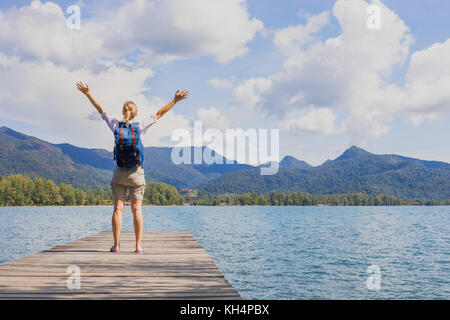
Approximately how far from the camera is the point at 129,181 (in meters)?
7.31

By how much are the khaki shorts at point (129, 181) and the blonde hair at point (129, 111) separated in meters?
0.94

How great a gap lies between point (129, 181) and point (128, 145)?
0.75 meters

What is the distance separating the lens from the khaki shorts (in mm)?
7277

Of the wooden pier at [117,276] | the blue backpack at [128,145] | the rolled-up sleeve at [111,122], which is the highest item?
the rolled-up sleeve at [111,122]

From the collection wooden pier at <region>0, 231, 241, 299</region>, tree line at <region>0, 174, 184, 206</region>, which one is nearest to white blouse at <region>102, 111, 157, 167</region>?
wooden pier at <region>0, 231, 241, 299</region>

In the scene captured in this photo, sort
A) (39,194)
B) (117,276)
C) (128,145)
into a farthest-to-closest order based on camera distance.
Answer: (39,194)
(128,145)
(117,276)

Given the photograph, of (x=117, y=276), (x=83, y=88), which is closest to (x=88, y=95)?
(x=83, y=88)

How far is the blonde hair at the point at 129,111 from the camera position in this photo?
7316 millimetres

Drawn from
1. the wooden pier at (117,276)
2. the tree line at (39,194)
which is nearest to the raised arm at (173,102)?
the wooden pier at (117,276)

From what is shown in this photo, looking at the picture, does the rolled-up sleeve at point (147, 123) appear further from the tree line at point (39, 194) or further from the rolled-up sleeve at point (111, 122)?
the tree line at point (39, 194)

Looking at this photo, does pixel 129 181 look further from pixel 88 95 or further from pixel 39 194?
pixel 39 194

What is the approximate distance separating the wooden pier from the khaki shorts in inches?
50.8
